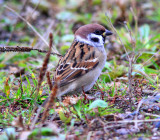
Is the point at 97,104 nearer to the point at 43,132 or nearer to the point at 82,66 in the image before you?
the point at 43,132

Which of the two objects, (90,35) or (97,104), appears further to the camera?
(90,35)

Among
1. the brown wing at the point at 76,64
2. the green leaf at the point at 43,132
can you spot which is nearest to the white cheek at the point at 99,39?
the brown wing at the point at 76,64

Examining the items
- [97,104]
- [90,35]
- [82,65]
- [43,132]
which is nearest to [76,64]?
[82,65]

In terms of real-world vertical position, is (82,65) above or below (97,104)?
above

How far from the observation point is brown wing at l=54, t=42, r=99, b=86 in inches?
152

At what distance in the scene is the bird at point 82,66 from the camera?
3863 millimetres

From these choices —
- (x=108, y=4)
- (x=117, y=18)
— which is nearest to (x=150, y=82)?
(x=117, y=18)

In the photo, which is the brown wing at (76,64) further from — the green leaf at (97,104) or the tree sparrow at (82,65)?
the green leaf at (97,104)

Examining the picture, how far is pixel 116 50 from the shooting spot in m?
6.03

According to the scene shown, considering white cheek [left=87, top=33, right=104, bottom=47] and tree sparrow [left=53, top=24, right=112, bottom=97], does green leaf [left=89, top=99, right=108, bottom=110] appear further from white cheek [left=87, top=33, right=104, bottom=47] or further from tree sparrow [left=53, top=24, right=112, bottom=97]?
white cheek [left=87, top=33, right=104, bottom=47]

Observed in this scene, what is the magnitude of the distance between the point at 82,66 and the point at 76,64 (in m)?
0.09

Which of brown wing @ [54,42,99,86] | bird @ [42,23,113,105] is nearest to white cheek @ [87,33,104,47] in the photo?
bird @ [42,23,113,105]

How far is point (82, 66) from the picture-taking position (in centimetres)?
401

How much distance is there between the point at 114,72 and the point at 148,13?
12.6 ft
